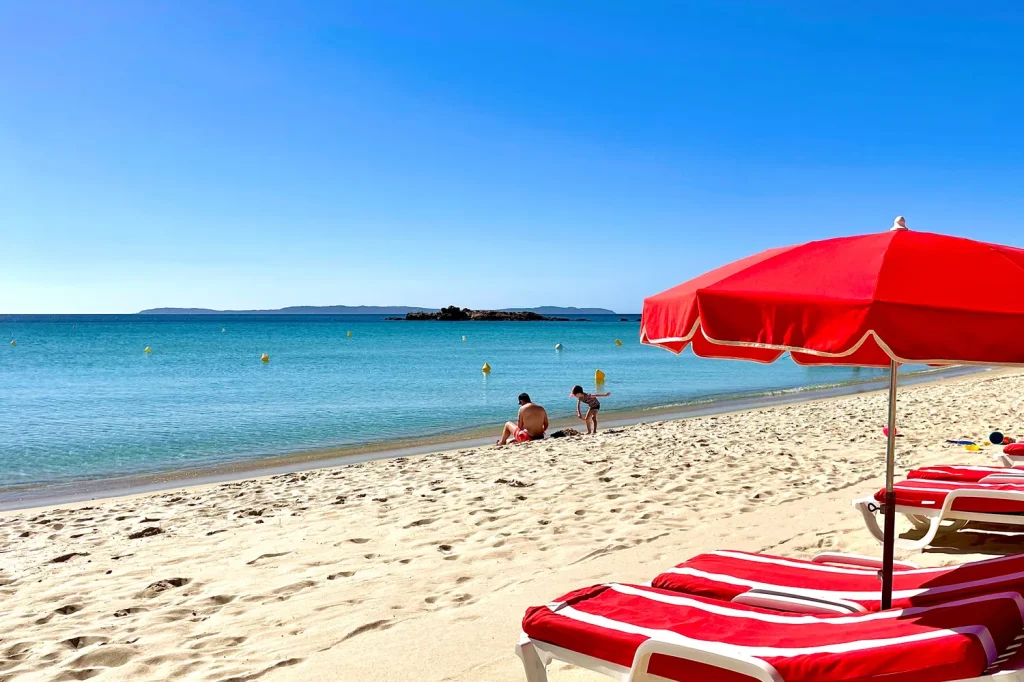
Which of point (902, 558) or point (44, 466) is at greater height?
point (902, 558)

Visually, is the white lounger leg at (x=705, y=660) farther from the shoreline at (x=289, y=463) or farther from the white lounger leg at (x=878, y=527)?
the shoreline at (x=289, y=463)

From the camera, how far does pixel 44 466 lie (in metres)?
12.5

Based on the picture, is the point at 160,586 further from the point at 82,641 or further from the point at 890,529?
the point at 890,529

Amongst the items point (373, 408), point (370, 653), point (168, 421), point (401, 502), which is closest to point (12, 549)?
point (401, 502)

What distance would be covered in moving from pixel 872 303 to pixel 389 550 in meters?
4.34

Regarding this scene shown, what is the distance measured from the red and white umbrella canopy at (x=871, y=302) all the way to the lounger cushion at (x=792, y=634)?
85 cm

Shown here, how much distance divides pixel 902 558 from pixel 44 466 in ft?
41.8

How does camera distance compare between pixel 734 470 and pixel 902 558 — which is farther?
pixel 734 470

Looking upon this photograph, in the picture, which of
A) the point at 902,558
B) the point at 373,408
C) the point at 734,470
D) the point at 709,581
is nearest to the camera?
the point at 709,581

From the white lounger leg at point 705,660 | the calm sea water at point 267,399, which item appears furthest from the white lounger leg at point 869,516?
the calm sea water at point 267,399

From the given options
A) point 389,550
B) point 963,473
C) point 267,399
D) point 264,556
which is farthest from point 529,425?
point 267,399

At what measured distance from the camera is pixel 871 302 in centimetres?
223

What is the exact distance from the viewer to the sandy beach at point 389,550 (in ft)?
13.0

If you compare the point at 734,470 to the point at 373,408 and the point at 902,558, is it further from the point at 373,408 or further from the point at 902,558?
the point at 373,408
